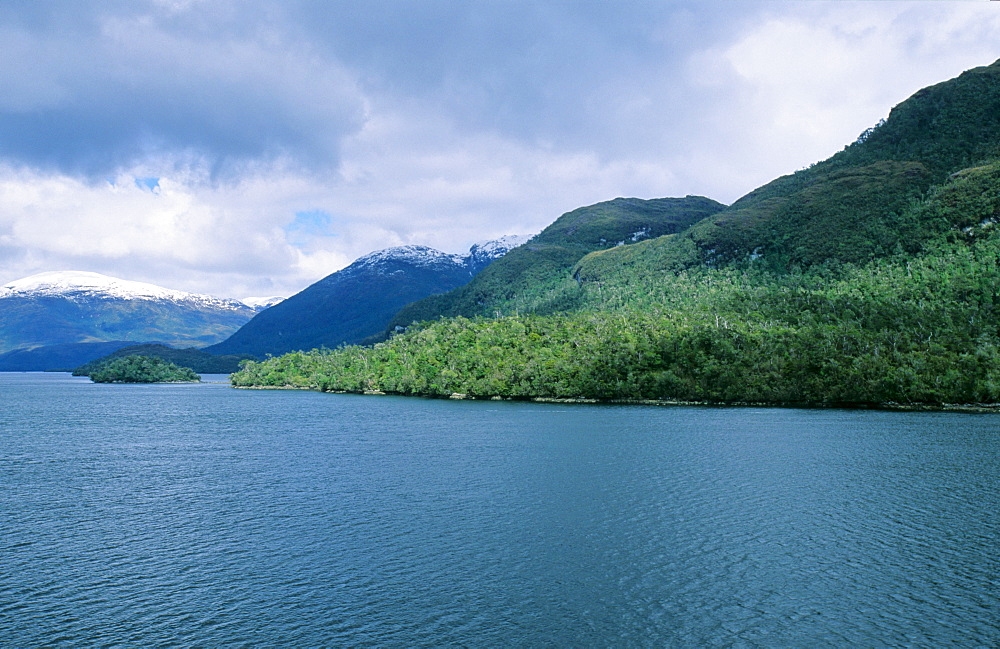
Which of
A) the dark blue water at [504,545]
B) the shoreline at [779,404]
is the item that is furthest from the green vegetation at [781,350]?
the dark blue water at [504,545]

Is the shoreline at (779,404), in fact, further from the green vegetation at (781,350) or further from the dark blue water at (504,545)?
the dark blue water at (504,545)

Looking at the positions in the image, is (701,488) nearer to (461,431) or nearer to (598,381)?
(461,431)

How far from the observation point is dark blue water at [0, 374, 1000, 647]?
82.6ft

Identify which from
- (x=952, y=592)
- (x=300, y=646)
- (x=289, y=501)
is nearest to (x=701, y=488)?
(x=952, y=592)

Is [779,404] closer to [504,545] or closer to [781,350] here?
[781,350]

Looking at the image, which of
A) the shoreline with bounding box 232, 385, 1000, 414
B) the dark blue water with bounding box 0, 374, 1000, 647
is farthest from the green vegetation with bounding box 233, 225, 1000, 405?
the dark blue water with bounding box 0, 374, 1000, 647

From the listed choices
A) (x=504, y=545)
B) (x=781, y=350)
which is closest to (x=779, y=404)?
(x=781, y=350)

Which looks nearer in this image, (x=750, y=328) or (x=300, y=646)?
(x=300, y=646)

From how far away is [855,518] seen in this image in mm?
41562

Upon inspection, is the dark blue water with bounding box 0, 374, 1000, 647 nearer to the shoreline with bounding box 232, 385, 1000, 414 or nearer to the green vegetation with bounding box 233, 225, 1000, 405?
the shoreline with bounding box 232, 385, 1000, 414

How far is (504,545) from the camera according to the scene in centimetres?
3553

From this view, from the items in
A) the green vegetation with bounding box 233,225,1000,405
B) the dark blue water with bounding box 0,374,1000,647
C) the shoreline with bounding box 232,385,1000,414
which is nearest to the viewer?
the dark blue water with bounding box 0,374,1000,647

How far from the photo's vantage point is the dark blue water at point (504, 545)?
25.2 m

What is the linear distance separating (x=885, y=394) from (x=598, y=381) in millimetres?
55627
